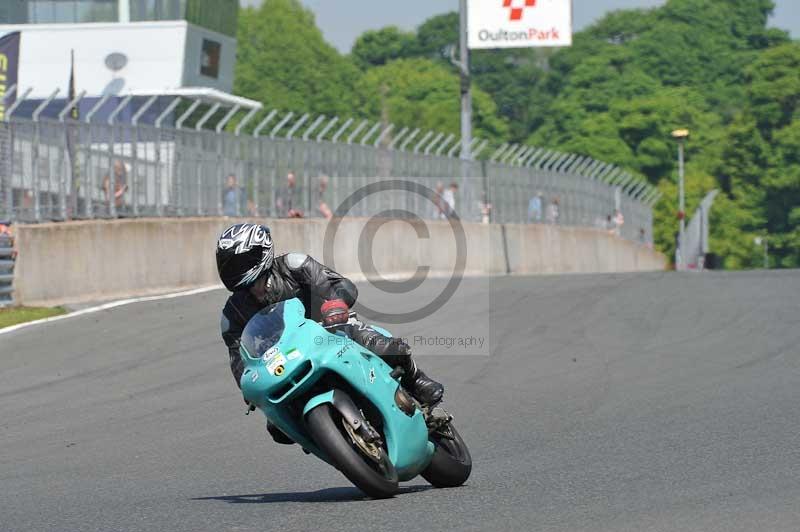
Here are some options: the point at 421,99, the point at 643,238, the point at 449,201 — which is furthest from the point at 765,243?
the point at 449,201

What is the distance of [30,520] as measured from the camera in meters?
6.85

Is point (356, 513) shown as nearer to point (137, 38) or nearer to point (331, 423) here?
point (331, 423)

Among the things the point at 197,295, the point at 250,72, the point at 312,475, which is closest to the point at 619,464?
the point at 312,475

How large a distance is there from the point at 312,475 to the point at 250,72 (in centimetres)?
10074

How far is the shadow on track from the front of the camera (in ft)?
23.6

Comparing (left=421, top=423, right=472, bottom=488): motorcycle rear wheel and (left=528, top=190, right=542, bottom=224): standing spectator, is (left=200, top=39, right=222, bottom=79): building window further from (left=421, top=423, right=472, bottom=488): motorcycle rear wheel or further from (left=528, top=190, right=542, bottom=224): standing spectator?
(left=421, top=423, right=472, bottom=488): motorcycle rear wheel

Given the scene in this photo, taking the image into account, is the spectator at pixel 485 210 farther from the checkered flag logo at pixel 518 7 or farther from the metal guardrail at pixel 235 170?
the checkered flag logo at pixel 518 7

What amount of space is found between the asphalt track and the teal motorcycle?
8.4 inches

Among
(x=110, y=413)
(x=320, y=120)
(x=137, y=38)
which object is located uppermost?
(x=137, y=38)

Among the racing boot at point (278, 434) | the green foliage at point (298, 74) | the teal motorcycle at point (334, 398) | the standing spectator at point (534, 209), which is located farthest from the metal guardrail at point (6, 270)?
the green foliage at point (298, 74)

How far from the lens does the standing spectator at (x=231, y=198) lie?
24.1 m

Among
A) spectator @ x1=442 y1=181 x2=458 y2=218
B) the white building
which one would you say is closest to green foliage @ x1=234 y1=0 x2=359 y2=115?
the white building

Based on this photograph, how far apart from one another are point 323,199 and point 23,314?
10.4 meters

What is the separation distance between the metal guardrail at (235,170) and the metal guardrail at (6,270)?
76 cm
